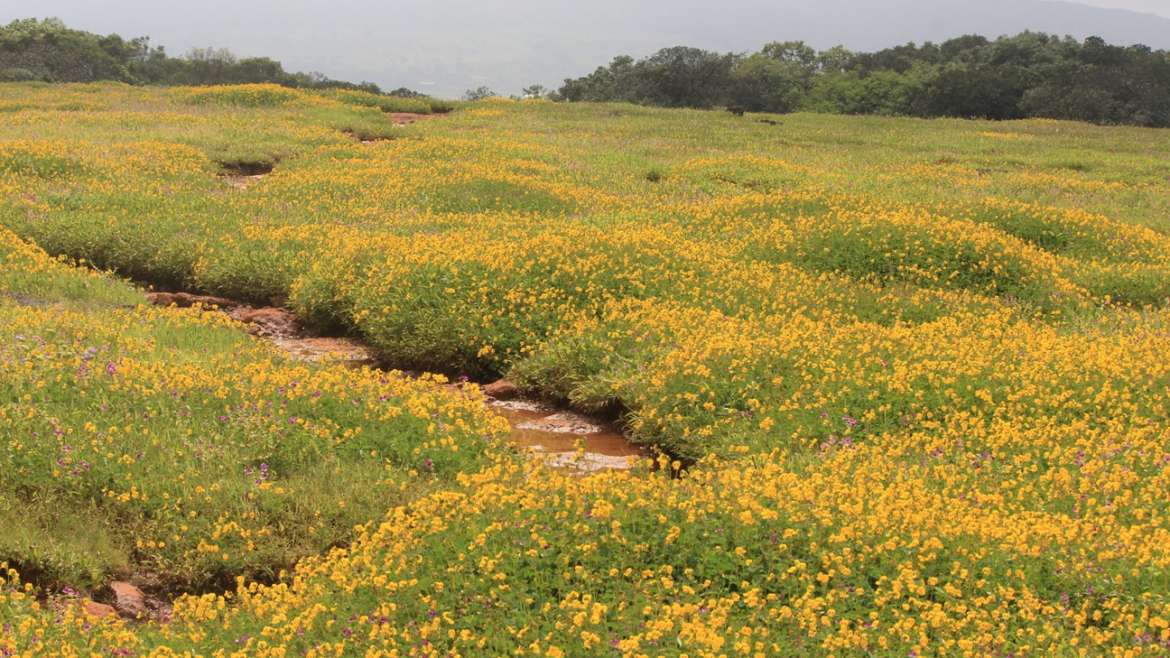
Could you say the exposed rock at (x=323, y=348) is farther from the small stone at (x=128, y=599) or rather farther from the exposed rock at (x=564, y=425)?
the small stone at (x=128, y=599)

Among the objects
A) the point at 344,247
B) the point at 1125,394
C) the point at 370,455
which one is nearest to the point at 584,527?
the point at 370,455

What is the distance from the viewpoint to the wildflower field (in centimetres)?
612

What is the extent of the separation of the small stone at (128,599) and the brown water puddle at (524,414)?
9.96 ft

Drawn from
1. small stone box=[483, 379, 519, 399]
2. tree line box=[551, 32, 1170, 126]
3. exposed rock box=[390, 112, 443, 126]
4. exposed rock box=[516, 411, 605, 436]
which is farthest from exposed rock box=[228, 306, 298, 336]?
tree line box=[551, 32, 1170, 126]

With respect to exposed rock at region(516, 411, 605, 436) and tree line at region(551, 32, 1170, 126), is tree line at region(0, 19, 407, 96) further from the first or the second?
exposed rock at region(516, 411, 605, 436)

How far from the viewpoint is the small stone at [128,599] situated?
24.0 feet

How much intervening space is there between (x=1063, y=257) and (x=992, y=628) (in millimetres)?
12764

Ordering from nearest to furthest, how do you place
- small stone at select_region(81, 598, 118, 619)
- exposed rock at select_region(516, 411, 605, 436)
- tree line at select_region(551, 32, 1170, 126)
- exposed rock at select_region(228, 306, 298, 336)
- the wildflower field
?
the wildflower field → small stone at select_region(81, 598, 118, 619) → exposed rock at select_region(516, 411, 605, 436) → exposed rock at select_region(228, 306, 298, 336) → tree line at select_region(551, 32, 1170, 126)

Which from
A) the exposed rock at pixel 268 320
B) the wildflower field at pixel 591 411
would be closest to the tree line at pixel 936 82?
the wildflower field at pixel 591 411

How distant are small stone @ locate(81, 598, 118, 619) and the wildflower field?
0.52ft

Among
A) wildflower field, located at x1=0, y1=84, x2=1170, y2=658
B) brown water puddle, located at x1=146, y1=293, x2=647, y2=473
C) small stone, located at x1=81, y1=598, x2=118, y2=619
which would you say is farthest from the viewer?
brown water puddle, located at x1=146, y1=293, x2=647, y2=473

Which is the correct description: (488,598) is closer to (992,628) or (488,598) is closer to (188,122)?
(992,628)

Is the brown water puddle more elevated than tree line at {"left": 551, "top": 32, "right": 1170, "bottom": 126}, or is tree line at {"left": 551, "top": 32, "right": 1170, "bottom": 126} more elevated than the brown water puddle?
tree line at {"left": 551, "top": 32, "right": 1170, "bottom": 126}

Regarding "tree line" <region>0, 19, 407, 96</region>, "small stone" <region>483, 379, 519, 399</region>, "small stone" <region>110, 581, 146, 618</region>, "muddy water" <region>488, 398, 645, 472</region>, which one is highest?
"tree line" <region>0, 19, 407, 96</region>
